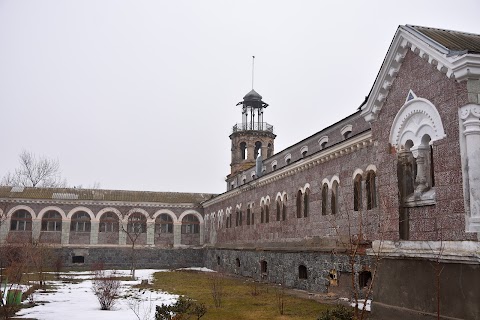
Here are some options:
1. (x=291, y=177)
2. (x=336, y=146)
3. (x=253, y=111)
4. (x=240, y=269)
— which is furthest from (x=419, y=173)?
(x=253, y=111)

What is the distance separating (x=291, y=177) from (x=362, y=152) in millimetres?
6628

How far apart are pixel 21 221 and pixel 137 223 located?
9378mm

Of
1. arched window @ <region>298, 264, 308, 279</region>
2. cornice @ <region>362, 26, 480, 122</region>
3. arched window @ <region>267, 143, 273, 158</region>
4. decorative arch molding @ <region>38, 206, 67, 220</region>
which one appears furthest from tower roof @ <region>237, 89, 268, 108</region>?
cornice @ <region>362, 26, 480, 122</region>

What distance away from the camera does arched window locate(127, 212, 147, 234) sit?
40.2 metres

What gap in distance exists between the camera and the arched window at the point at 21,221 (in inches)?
1486

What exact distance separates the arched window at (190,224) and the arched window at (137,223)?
355 cm

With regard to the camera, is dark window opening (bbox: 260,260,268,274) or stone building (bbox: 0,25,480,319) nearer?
stone building (bbox: 0,25,480,319)

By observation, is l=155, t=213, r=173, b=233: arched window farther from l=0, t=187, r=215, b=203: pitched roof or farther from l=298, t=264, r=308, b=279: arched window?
l=298, t=264, r=308, b=279: arched window

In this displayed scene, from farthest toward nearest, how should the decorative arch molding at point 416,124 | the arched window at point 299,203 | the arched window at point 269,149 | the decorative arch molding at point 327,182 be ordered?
1. the arched window at point 269,149
2. the arched window at point 299,203
3. the decorative arch molding at point 327,182
4. the decorative arch molding at point 416,124

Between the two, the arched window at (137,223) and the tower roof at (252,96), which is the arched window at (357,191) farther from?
the arched window at (137,223)

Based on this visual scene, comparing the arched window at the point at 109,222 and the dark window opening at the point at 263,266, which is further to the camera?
the arched window at the point at 109,222

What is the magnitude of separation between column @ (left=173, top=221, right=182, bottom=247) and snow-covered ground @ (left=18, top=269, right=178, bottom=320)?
18446mm

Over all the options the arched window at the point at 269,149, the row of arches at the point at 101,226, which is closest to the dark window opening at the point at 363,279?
the arched window at the point at 269,149

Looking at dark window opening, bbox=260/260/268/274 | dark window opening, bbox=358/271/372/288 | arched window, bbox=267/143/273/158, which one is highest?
arched window, bbox=267/143/273/158
